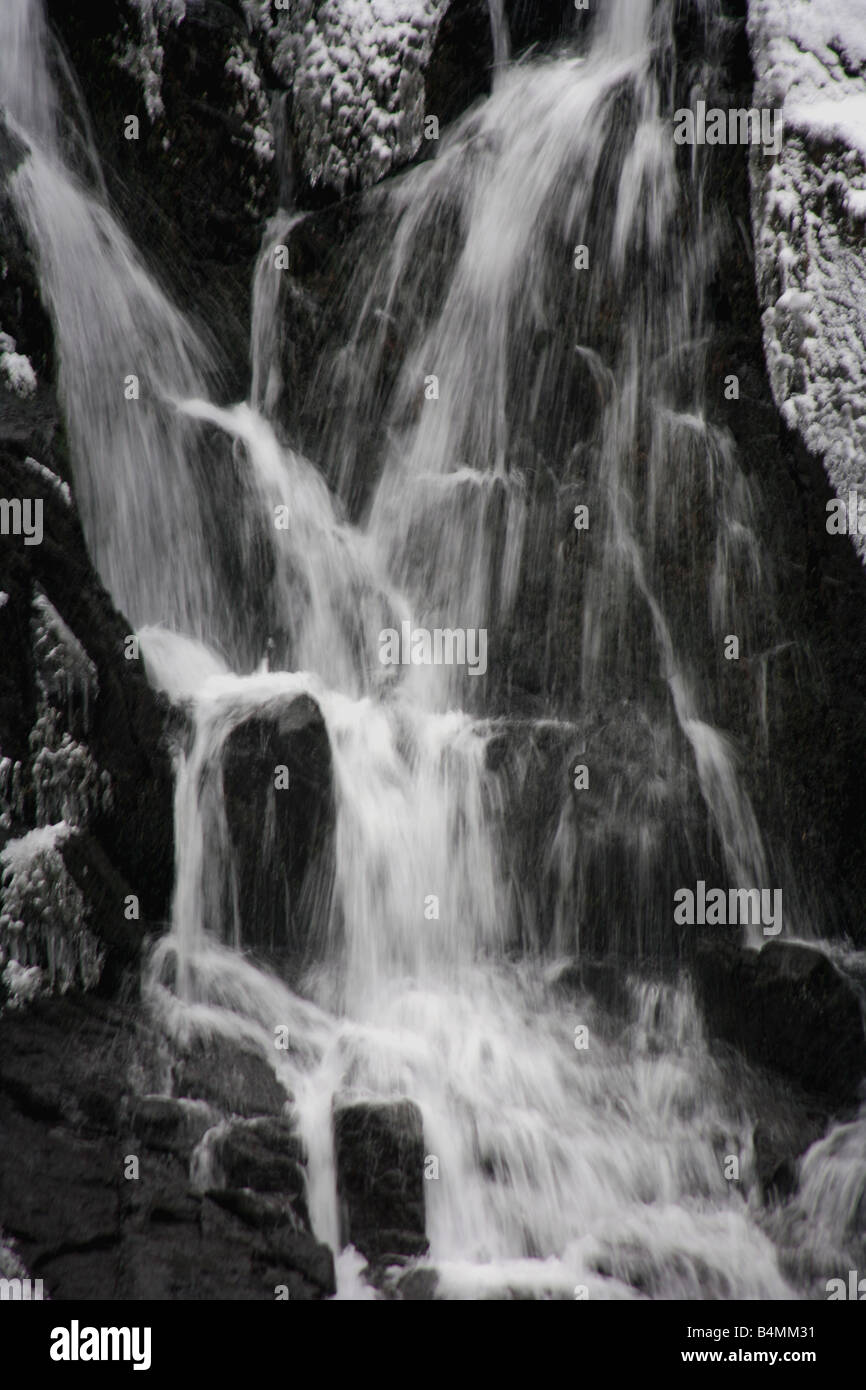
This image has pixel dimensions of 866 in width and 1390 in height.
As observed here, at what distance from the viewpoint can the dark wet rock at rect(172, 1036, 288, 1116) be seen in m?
6.05

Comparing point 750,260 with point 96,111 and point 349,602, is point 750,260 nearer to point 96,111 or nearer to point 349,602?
point 349,602

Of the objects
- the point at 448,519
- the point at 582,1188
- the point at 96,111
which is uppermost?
the point at 96,111

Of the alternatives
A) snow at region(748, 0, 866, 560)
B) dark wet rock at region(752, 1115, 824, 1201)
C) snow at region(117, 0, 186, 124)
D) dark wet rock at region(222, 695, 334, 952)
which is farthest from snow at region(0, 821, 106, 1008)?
snow at region(117, 0, 186, 124)

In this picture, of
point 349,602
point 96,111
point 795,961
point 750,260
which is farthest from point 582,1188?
point 96,111

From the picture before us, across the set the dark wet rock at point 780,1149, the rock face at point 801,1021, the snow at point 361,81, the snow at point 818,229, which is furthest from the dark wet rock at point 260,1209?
the snow at point 361,81

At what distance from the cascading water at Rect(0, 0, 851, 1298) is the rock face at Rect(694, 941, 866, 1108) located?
0.35 meters

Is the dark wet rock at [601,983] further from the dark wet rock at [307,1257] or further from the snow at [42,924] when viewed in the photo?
the snow at [42,924]

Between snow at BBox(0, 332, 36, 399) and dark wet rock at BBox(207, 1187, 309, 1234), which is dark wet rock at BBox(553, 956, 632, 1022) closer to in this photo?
dark wet rock at BBox(207, 1187, 309, 1234)

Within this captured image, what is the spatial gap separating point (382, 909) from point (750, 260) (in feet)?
17.7

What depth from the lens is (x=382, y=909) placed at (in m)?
7.50

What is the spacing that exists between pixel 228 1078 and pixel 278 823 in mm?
1665

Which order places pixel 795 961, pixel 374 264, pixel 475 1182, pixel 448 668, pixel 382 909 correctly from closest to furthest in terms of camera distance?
pixel 475 1182, pixel 795 961, pixel 382 909, pixel 448 668, pixel 374 264

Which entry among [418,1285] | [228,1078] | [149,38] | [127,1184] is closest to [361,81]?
[149,38]

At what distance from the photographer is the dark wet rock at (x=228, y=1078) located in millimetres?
6051
